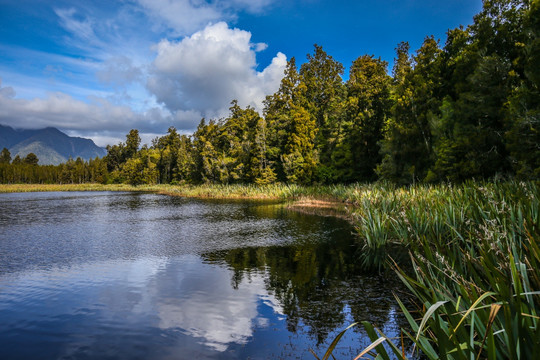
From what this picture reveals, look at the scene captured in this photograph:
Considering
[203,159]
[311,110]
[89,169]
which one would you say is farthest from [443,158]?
[89,169]

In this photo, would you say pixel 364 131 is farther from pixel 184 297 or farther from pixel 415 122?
pixel 184 297

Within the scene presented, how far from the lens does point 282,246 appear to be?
1401 cm

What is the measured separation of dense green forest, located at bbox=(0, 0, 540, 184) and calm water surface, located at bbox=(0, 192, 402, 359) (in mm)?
11404

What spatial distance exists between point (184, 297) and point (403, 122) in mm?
27901

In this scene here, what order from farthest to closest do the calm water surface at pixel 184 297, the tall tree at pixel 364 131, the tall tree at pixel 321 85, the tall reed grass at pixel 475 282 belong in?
the tall tree at pixel 321 85 < the tall tree at pixel 364 131 < the calm water surface at pixel 184 297 < the tall reed grass at pixel 475 282

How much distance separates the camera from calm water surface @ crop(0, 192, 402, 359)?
5.75 metres

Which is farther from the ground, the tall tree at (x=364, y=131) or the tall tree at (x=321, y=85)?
the tall tree at (x=321, y=85)

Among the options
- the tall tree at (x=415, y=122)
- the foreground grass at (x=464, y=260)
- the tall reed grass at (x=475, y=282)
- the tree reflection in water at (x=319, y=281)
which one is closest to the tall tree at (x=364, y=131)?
the tall tree at (x=415, y=122)

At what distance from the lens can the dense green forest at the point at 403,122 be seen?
19.2 meters

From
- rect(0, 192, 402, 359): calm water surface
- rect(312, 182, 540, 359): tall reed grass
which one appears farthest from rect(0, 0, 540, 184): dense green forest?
rect(0, 192, 402, 359): calm water surface

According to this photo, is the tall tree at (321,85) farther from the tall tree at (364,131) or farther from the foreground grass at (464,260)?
the foreground grass at (464,260)

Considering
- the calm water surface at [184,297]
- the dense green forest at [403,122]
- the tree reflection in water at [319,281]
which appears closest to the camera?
the calm water surface at [184,297]

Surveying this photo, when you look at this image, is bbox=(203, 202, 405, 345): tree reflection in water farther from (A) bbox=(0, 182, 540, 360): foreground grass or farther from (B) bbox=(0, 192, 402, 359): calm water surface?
(A) bbox=(0, 182, 540, 360): foreground grass

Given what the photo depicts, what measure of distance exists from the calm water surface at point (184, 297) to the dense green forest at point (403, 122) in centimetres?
1140
